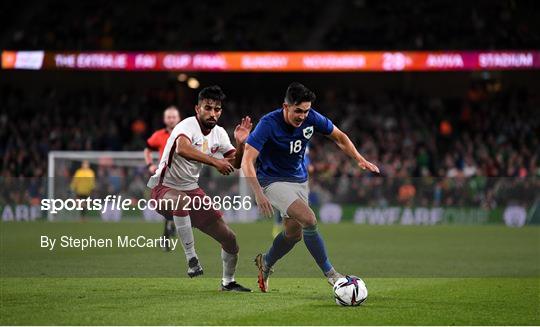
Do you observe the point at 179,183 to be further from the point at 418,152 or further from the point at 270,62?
the point at 270,62

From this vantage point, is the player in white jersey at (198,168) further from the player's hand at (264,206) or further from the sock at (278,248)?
the player's hand at (264,206)

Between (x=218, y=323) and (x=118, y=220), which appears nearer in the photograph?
(x=218, y=323)

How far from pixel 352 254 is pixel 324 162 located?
14.5 meters

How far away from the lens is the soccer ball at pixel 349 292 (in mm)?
9500

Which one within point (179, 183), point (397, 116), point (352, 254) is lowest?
point (352, 254)

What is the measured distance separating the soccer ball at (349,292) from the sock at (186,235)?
215cm

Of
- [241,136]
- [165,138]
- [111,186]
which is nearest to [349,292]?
[241,136]

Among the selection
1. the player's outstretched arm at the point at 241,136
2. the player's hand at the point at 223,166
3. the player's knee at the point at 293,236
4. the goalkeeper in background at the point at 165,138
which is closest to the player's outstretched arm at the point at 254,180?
the player's outstretched arm at the point at 241,136

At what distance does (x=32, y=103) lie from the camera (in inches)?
1453

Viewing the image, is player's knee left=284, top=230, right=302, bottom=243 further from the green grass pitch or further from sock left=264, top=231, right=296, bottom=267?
the green grass pitch

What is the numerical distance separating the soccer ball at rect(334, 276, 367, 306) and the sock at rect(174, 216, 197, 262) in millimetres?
2151
